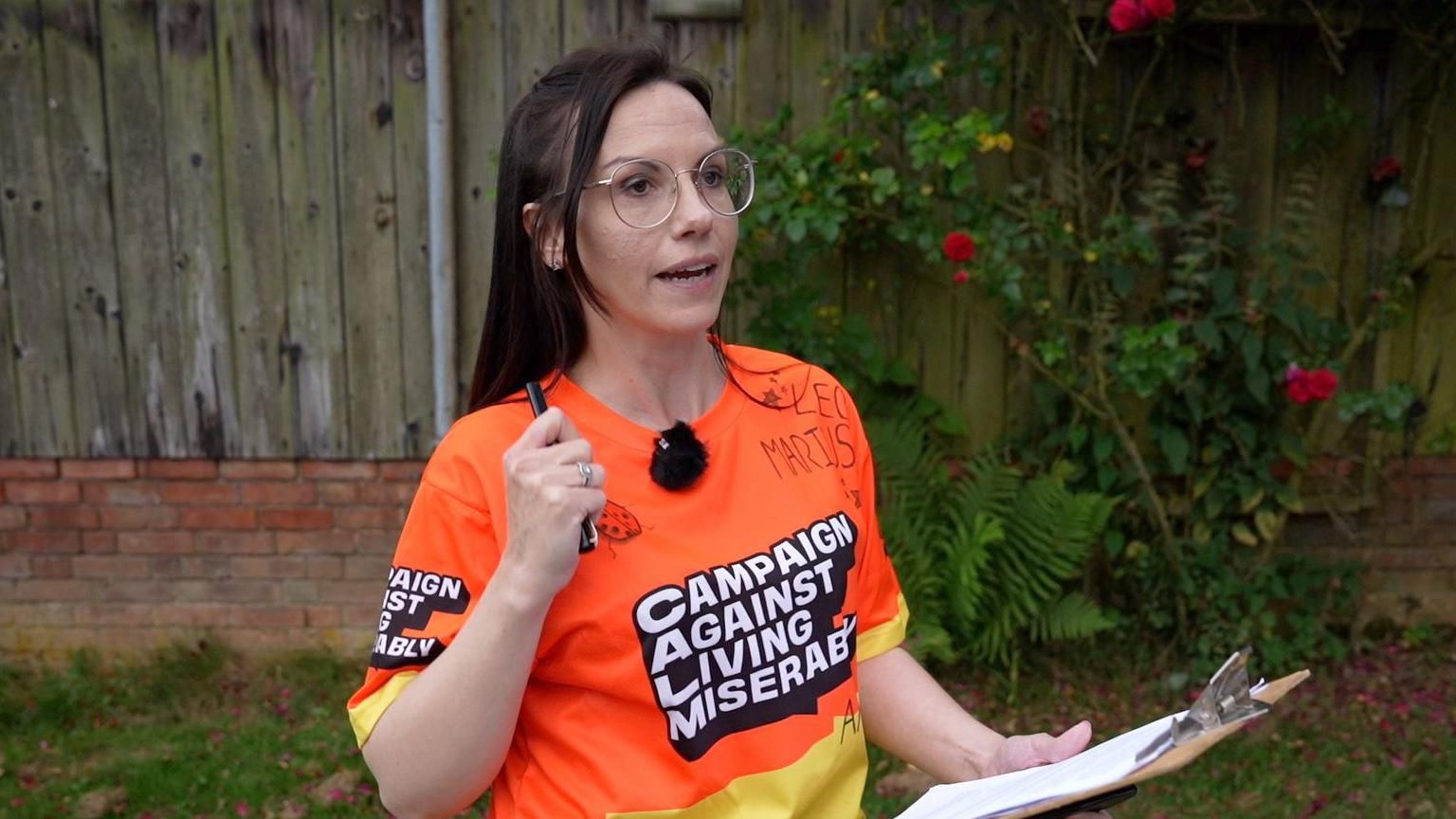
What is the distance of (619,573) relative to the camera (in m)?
1.40

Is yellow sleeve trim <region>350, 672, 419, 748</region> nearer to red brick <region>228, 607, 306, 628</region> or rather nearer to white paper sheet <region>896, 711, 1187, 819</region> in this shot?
white paper sheet <region>896, 711, 1187, 819</region>

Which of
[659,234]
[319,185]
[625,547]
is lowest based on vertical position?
[625,547]

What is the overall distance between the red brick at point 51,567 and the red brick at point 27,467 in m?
0.31

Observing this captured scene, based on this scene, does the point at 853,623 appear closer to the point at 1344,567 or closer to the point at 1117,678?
the point at 1117,678

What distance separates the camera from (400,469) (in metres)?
4.36

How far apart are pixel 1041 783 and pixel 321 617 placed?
3.71 meters

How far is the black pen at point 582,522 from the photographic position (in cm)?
135

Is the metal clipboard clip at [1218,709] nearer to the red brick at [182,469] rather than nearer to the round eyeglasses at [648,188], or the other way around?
the round eyeglasses at [648,188]

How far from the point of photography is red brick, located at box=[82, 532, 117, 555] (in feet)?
14.4

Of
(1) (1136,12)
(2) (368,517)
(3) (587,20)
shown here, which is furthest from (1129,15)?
(2) (368,517)

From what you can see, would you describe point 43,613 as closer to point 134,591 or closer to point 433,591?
point 134,591

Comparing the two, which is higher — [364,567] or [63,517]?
[63,517]

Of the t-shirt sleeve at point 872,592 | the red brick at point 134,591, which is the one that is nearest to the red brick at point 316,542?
the red brick at point 134,591

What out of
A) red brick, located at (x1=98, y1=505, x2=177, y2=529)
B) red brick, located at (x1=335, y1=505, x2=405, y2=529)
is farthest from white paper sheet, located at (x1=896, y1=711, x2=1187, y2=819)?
red brick, located at (x1=98, y1=505, x2=177, y2=529)
